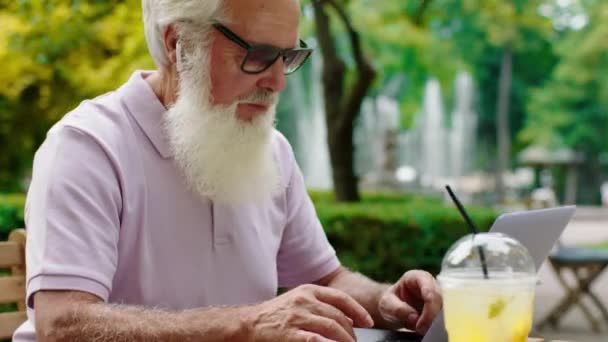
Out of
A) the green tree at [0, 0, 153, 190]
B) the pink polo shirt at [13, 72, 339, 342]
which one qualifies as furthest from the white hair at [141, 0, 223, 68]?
the green tree at [0, 0, 153, 190]

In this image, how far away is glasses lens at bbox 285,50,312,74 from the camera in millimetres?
2053

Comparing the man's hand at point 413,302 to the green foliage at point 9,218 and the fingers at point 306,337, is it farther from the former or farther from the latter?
the green foliage at point 9,218

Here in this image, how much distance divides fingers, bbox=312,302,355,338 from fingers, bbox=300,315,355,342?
0.02 meters

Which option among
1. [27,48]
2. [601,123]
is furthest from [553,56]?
[27,48]

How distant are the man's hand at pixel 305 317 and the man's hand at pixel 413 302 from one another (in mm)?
377

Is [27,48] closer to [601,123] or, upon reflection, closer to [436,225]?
[436,225]

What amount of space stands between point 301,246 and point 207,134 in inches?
21.6

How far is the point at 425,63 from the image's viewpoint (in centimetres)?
2377

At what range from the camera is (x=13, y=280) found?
2297 mm

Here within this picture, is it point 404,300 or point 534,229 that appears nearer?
point 534,229

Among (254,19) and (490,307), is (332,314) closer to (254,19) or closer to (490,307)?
(490,307)

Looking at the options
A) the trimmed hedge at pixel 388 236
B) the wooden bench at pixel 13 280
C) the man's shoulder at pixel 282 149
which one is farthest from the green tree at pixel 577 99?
the wooden bench at pixel 13 280

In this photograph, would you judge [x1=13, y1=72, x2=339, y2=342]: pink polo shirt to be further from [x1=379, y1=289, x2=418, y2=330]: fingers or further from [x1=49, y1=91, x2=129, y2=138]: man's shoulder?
[x1=379, y1=289, x2=418, y2=330]: fingers

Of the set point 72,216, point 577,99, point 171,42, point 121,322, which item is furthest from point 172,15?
point 577,99
